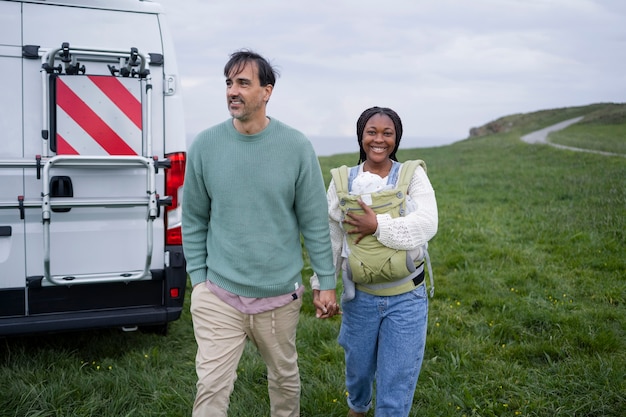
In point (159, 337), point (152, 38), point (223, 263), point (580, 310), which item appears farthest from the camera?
point (580, 310)

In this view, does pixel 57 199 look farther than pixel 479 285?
No

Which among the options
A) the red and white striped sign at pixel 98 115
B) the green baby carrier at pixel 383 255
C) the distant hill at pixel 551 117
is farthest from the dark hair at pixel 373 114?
the distant hill at pixel 551 117

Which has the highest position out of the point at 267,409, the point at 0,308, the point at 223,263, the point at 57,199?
the point at 57,199

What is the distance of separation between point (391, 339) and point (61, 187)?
231 cm

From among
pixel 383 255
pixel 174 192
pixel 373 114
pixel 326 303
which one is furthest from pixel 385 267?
pixel 174 192

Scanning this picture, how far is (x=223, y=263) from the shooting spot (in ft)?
9.61

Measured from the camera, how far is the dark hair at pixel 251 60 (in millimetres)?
2852

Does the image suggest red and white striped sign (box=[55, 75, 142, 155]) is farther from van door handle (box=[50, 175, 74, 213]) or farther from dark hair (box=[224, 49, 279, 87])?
dark hair (box=[224, 49, 279, 87])

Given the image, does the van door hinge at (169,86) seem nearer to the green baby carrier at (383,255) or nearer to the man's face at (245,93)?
the man's face at (245,93)

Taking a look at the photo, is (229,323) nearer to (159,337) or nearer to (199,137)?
(199,137)

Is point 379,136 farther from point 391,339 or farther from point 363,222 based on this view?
point 391,339

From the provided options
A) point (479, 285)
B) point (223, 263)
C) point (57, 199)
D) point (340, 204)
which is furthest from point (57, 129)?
point (479, 285)

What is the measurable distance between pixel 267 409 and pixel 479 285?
10.7 feet

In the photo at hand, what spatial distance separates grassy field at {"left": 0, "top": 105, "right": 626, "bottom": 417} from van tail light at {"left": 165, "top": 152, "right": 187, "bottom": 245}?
92 centimetres
